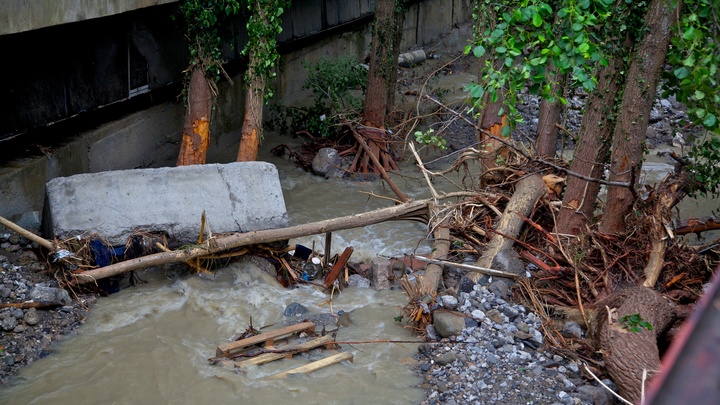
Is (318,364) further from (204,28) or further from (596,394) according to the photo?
(204,28)

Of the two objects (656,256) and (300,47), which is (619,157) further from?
(300,47)

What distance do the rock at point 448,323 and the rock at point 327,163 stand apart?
4.68 m

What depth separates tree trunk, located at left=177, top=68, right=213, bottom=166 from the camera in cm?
868

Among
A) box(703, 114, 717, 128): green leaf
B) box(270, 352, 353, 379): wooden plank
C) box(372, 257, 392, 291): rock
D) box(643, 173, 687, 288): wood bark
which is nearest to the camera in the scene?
box(703, 114, 717, 128): green leaf

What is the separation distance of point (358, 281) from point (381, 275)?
0.27 m

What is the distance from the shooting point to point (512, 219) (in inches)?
291

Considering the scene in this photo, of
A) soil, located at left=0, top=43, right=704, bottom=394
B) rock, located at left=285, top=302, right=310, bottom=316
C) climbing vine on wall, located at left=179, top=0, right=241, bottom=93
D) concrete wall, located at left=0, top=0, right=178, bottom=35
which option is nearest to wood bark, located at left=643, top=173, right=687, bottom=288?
soil, located at left=0, top=43, right=704, bottom=394

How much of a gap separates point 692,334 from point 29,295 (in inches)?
254

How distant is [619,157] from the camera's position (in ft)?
20.3

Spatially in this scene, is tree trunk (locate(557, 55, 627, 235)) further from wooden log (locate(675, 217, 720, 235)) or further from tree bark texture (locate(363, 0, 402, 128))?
tree bark texture (locate(363, 0, 402, 128))

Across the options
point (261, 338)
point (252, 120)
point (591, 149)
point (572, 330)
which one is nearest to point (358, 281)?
point (261, 338)

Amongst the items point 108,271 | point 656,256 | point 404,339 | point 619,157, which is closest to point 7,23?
point 108,271

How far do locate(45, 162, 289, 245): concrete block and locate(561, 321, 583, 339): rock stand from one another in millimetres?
3000

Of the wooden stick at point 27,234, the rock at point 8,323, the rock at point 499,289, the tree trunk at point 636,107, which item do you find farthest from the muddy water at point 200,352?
the tree trunk at point 636,107
